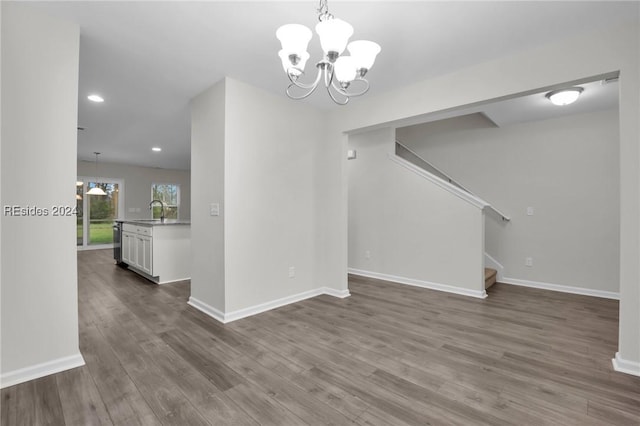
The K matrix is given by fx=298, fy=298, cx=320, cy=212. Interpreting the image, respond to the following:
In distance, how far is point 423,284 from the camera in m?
4.57

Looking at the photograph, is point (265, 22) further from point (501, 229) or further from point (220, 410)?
point (501, 229)

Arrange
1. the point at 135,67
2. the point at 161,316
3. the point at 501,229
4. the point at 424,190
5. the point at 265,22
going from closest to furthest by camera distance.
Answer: the point at 265,22 → the point at 135,67 → the point at 161,316 → the point at 424,190 → the point at 501,229

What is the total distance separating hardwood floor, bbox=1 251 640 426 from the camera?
1.71m

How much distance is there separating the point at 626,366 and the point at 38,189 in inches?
173

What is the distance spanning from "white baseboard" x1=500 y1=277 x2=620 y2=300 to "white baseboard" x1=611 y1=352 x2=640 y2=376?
99.9 inches

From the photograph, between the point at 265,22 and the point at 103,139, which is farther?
the point at 103,139

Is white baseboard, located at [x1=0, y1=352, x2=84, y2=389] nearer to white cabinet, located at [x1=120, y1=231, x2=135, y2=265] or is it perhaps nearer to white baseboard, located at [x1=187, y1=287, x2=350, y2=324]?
white baseboard, located at [x1=187, y1=287, x2=350, y2=324]

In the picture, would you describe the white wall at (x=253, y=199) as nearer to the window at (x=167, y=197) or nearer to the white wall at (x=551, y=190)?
the white wall at (x=551, y=190)

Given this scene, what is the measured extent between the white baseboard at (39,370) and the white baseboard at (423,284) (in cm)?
401

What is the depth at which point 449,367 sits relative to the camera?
2221 millimetres

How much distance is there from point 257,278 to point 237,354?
1.11m

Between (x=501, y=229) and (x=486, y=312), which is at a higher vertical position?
(x=501, y=229)

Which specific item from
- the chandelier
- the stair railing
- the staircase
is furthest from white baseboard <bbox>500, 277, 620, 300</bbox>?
the chandelier

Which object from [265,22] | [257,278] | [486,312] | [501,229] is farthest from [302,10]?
[501,229]
